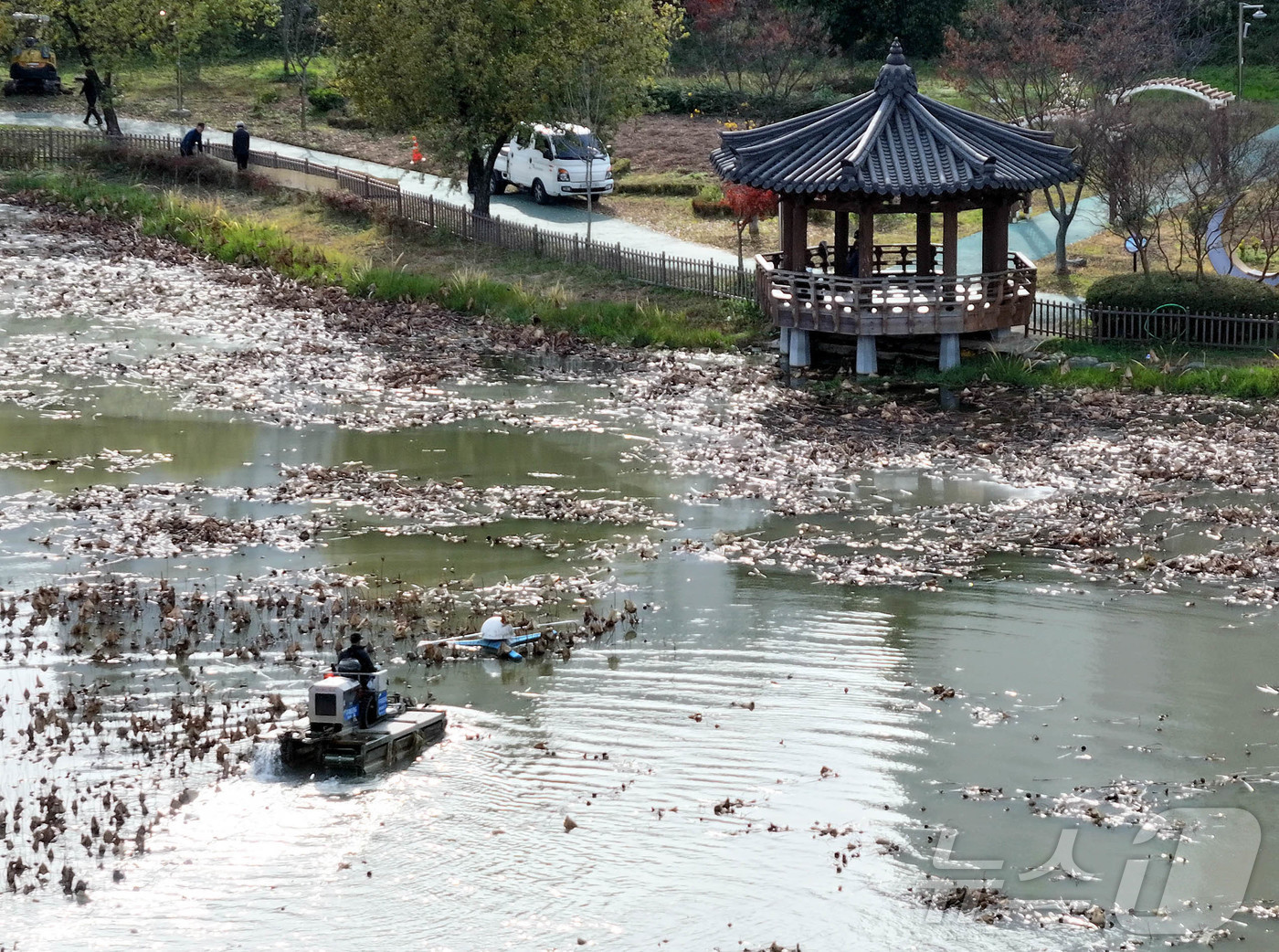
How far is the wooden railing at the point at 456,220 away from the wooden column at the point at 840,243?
211 centimetres

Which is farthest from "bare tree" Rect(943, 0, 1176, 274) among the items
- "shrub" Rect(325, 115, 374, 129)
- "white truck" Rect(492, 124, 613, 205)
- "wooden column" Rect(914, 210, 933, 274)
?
"shrub" Rect(325, 115, 374, 129)

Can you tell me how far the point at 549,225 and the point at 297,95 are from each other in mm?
22110

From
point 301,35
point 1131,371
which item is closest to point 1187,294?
point 1131,371

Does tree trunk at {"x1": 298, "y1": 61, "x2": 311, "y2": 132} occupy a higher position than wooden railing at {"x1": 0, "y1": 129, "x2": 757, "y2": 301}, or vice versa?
tree trunk at {"x1": 298, "y1": 61, "x2": 311, "y2": 132}

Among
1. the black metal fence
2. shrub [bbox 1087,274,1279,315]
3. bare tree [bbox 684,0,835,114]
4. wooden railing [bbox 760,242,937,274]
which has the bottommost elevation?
the black metal fence

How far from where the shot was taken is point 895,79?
29.5 m

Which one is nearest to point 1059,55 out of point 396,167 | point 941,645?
point 396,167

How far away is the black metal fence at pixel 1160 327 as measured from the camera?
1128 inches

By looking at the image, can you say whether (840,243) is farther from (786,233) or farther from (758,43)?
(758,43)

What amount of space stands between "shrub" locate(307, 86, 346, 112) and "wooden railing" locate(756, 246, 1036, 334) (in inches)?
1232

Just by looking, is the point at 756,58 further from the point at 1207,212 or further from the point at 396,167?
the point at 1207,212

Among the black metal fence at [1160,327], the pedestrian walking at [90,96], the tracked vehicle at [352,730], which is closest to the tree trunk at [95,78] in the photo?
the pedestrian walking at [90,96]

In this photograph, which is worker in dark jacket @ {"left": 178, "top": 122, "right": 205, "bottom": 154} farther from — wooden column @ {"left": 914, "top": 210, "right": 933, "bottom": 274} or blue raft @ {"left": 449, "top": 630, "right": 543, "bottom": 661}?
blue raft @ {"left": 449, "top": 630, "right": 543, "bottom": 661}

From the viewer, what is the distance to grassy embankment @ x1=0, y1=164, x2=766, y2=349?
3238cm
